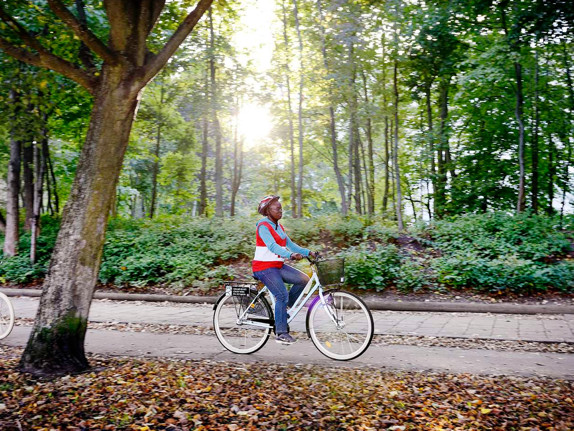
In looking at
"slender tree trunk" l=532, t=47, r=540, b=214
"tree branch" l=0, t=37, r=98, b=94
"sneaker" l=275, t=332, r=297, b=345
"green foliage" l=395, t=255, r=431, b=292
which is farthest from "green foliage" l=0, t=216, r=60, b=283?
"slender tree trunk" l=532, t=47, r=540, b=214

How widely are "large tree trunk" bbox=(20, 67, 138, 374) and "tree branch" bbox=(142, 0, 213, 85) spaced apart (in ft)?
1.04

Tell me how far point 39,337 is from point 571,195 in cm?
1857

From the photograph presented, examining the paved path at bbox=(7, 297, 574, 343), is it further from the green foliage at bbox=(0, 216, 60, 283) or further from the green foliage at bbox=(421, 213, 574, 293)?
the green foliage at bbox=(0, 216, 60, 283)

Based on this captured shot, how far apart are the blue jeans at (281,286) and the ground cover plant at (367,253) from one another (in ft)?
17.0

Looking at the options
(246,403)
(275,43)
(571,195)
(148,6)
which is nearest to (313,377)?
(246,403)

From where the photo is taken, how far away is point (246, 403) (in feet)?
14.3

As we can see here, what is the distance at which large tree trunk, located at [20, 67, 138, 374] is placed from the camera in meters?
5.16

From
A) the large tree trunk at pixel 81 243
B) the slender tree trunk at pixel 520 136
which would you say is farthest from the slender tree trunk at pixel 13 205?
the slender tree trunk at pixel 520 136

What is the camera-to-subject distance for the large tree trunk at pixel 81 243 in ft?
16.9

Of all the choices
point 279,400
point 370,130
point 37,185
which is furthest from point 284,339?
point 370,130

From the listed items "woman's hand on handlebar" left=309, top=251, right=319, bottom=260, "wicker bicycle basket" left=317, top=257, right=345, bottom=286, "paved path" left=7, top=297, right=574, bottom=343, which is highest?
"woman's hand on handlebar" left=309, top=251, right=319, bottom=260

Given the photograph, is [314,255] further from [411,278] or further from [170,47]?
[411,278]

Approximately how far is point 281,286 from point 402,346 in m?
2.24

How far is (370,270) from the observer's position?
11.0 m
